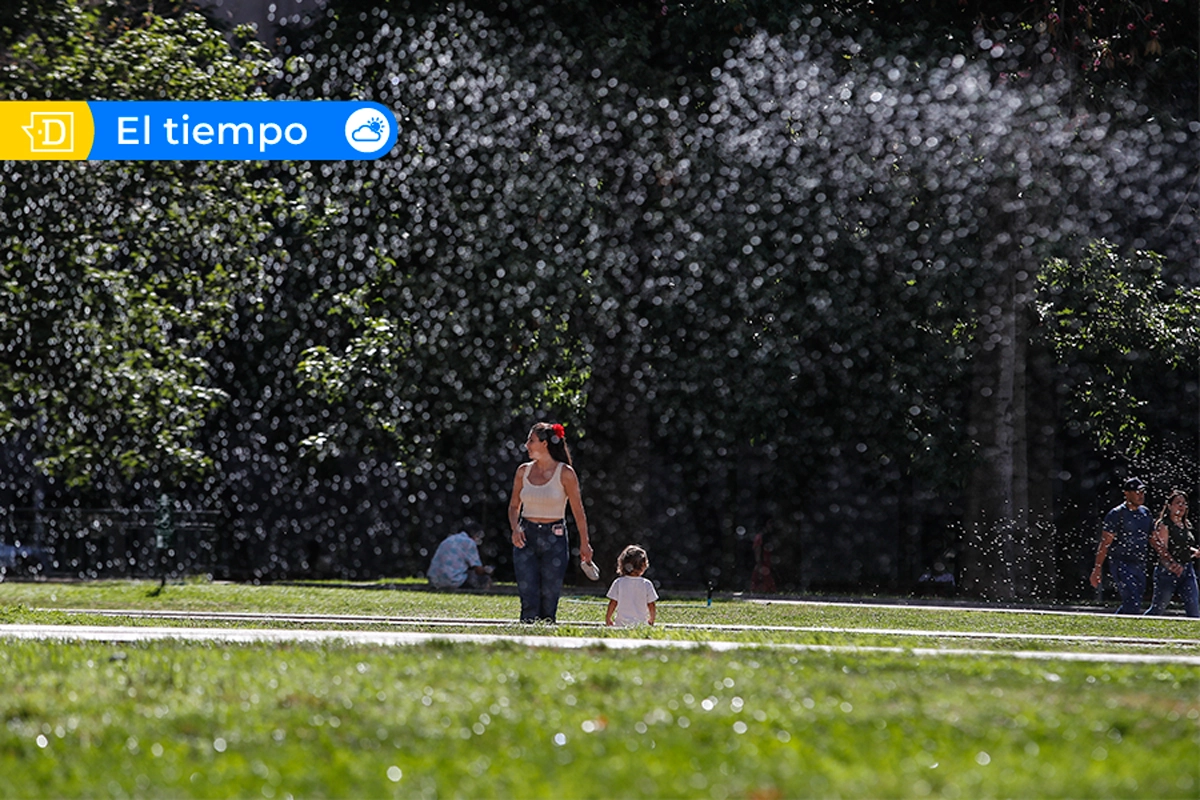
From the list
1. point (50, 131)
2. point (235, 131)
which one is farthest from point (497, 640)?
point (50, 131)

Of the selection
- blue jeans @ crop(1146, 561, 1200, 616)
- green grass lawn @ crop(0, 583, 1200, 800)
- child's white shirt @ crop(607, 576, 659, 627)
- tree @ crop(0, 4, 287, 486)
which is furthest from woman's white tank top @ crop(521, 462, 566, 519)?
tree @ crop(0, 4, 287, 486)

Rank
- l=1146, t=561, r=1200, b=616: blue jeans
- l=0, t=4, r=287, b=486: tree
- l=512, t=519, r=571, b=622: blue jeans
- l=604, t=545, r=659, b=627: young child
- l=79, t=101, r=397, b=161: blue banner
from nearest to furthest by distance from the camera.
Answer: l=512, t=519, r=571, b=622: blue jeans < l=604, t=545, r=659, b=627: young child < l=1146, t=561, r=1200, b=616: blue jeans < l=79, t=101, r=397, b=161: blue banner < l=0, t=4, r=287, b=486: tree

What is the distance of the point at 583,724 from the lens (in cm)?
588

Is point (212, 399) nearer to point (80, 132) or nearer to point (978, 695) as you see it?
point (80, 132)

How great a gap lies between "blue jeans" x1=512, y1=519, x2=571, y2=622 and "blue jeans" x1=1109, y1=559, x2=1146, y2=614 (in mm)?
7595

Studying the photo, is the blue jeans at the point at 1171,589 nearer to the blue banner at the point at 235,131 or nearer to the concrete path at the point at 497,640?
the concrete path at the point at 497,640

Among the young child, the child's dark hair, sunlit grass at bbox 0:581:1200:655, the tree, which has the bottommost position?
sunlit grass at bbox 0:581:1200:655

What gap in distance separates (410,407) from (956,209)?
826 centimetres

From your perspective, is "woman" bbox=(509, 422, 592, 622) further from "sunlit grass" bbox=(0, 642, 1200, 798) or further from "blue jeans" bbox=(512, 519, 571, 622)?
"sunlit grass" bbox=(0, 642, 1200, 798)

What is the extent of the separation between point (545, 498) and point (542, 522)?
207 millimetres

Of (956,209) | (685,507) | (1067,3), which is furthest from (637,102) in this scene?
(685,507)

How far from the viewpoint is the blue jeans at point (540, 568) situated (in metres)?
11.5

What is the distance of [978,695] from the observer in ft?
21.6

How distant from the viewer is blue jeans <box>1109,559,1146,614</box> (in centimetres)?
1675
